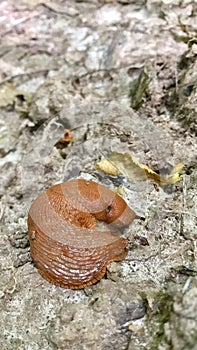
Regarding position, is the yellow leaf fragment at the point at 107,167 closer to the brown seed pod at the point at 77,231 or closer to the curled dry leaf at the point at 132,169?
the curled dry leaf at the point at 132,169

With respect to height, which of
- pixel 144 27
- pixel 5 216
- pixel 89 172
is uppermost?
pixel 144 27

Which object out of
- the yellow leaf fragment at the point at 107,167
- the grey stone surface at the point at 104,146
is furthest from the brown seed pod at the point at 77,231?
the yellow leaf fragment at the point at 107,167

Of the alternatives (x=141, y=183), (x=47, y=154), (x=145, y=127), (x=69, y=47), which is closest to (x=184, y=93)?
(x=145, y=127)

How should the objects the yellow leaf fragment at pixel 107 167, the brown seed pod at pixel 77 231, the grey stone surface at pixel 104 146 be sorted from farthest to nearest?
the yellow leaf fragment at pixel 107 167, the brown seed pod at pixel 77 231, the grey stone surface at pixel 104 146

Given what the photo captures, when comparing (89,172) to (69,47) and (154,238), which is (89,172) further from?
(69,47)

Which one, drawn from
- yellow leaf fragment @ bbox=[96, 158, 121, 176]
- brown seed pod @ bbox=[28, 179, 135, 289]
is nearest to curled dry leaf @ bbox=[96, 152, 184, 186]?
yellow leaf fragment @ bbox=[96, 158, 121, 176]

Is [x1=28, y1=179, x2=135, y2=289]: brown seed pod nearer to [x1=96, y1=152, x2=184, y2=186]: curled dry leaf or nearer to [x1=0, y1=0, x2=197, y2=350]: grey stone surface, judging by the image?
[x1=0, y1=0, x2=197, y2=350]: grey stone surface
